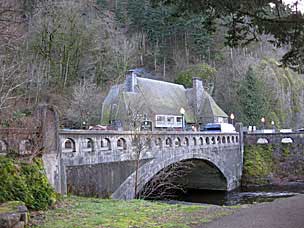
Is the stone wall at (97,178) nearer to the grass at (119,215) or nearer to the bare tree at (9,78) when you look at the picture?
the grass at (119,215)

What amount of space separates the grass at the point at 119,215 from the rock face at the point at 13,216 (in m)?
0.46

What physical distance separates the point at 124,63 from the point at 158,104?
4.87 metres

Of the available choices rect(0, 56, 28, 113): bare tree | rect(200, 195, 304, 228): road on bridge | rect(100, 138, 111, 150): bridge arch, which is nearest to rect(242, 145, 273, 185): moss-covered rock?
rect(100, 138, 111, 150): bridge arch

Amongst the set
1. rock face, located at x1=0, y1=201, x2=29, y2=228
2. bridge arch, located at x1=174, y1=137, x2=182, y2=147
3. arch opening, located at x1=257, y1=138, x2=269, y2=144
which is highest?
bridge arch, located at x1=174, y1=137, x2=182, y2=147

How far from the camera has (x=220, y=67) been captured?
158 feet

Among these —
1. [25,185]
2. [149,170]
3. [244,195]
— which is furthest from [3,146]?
[244,195]

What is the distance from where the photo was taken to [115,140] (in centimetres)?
1596

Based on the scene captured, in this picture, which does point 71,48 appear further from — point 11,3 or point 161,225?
point 161,225

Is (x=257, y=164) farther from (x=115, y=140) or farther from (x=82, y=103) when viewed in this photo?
(x=115, y=140)

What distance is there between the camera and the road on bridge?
26.8 ft

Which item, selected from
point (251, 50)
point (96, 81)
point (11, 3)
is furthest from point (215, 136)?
point (251, 50)

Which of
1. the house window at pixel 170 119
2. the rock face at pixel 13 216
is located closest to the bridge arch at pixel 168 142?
the rock face at pixel 13 216

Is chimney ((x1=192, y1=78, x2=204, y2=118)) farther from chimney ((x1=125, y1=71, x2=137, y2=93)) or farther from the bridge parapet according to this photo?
the bridge parapet

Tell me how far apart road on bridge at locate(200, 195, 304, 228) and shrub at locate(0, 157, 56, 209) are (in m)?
4.25
